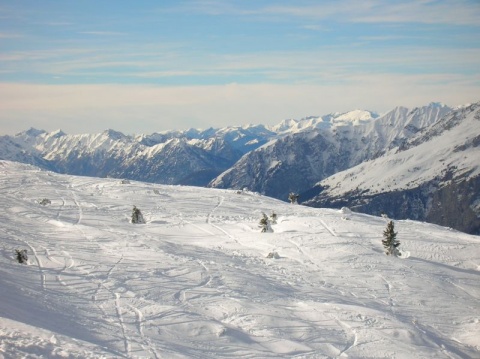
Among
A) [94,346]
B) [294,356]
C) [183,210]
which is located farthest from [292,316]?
[183,210]

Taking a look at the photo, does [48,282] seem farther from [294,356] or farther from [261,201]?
[261,201]

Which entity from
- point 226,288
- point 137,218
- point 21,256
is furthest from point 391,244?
point 21,256

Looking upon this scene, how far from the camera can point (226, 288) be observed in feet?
92.0

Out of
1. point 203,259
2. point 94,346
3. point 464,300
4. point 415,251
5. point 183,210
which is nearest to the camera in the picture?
point 94,346

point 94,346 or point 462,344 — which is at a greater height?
point 94,346

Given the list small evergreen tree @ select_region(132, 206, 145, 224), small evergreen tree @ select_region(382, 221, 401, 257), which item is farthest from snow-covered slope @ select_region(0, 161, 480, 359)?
small evergreen tree @ select_region(132, 206, 145, 224)

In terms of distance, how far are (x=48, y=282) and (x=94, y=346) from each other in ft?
33.8

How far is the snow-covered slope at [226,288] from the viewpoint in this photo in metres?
19.7

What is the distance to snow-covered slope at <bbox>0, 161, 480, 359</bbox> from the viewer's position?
19.7 m

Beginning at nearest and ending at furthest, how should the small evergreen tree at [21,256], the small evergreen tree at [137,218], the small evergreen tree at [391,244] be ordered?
1. the small evergreen tree at [21,256]
2. the small evergreen tree at [391,244]
3. the small evergreen tree at [137,218]

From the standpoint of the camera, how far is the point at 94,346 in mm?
16391

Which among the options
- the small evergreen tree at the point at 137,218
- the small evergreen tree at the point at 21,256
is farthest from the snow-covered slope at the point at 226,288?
the small evergreen tree at the point at 137,218

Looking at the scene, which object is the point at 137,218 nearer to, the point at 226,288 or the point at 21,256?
the point at 21,256

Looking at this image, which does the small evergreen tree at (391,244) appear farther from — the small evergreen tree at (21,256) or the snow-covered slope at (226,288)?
the small evergreen tree at (21,256)
